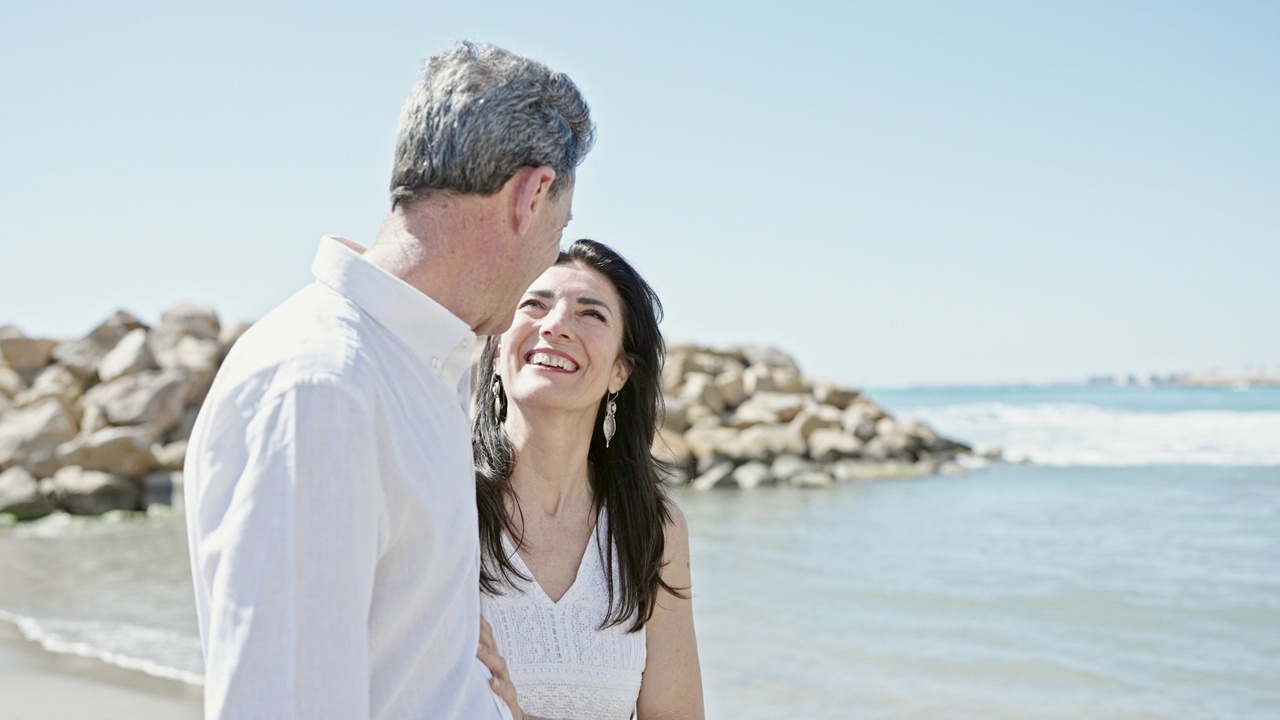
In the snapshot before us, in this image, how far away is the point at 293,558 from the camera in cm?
119

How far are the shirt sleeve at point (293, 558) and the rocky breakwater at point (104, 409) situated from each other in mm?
14141

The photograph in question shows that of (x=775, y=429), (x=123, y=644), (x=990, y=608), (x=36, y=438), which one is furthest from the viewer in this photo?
(x=775, y=429)

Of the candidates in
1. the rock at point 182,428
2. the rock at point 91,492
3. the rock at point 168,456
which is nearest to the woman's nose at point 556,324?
the rock at point 91,492

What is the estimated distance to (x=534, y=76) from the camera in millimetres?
1460

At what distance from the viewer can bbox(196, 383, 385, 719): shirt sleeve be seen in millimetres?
1183

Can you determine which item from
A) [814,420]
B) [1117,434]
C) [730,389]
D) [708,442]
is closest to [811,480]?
[708,442]

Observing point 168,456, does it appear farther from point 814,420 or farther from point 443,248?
point 443,248

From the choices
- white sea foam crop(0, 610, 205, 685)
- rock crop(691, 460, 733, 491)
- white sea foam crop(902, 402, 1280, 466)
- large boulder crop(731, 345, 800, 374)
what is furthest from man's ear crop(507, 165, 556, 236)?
white sea foam crop(902, 402, 1280, 466)

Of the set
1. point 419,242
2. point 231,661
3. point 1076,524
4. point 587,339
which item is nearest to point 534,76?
point 419,242

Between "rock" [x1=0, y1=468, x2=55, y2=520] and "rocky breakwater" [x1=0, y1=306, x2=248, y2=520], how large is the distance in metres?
0.01

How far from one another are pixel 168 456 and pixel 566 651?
1366 cm

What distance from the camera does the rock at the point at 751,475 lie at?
1884cm

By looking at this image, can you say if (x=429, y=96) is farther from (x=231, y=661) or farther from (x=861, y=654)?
(x=861, y=654)

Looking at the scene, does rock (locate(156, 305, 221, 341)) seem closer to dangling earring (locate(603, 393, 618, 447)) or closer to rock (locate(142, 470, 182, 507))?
rock (locate(142, 470, 182, 507))
